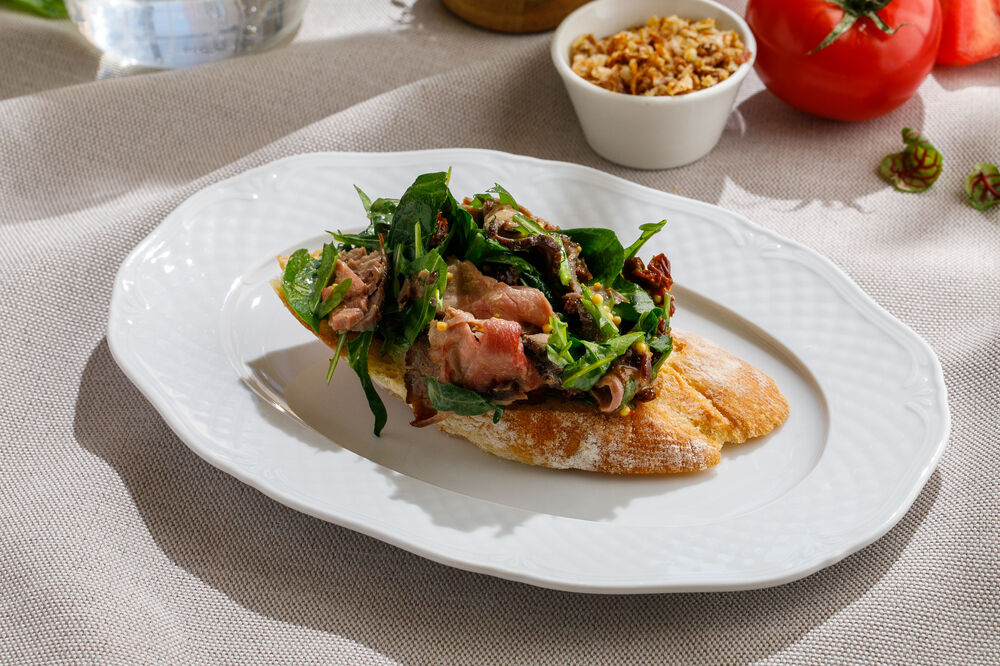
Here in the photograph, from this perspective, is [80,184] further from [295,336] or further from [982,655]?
[982,655]

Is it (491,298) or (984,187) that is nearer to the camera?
(491,298)

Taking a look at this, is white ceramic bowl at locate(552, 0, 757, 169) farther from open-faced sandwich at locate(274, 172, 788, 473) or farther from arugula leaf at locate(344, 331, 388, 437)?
arugula leaf at locate(344, 331, 388, 437)

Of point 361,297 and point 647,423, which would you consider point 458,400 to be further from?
point 647,423

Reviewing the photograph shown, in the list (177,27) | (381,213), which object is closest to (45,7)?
(177,27)

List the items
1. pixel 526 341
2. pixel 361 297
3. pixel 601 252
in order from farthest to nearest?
pixel 601 252, pixel 361 297, pixel 526 341

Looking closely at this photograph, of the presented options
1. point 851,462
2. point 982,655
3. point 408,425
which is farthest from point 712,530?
point 408,425
